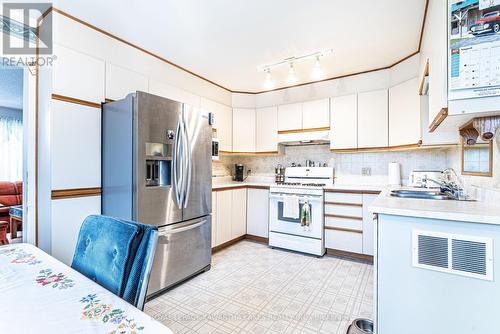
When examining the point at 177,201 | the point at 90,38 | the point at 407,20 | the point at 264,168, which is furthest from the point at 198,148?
the point at 407,20

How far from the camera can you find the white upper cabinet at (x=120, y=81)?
2.29 m

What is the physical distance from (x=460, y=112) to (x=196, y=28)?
212 centimetres

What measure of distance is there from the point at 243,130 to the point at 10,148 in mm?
4655

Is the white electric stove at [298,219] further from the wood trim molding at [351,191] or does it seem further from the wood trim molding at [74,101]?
the wood trim molding at [74,101]

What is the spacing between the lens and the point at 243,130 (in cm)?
408

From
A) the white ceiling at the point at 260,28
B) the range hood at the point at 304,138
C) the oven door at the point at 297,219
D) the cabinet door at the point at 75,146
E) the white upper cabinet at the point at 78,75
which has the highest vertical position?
the white ceiling at the point at 260,28

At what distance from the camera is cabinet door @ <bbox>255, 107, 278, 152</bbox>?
3914mm

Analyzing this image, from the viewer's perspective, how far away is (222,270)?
9.03ft

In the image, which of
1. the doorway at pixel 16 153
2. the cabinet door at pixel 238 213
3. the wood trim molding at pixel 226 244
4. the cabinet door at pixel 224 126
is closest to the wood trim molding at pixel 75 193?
the doorway at pixel 16 153

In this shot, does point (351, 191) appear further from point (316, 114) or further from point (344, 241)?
point (316, 114)

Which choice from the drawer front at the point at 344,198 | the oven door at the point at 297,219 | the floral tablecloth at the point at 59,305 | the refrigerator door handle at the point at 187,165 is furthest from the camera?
the oven door at the point at 297,219

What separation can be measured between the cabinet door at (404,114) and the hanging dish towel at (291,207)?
55.0 inches

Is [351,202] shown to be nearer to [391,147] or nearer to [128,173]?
[391,147]

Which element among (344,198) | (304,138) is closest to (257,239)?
(344,198)
